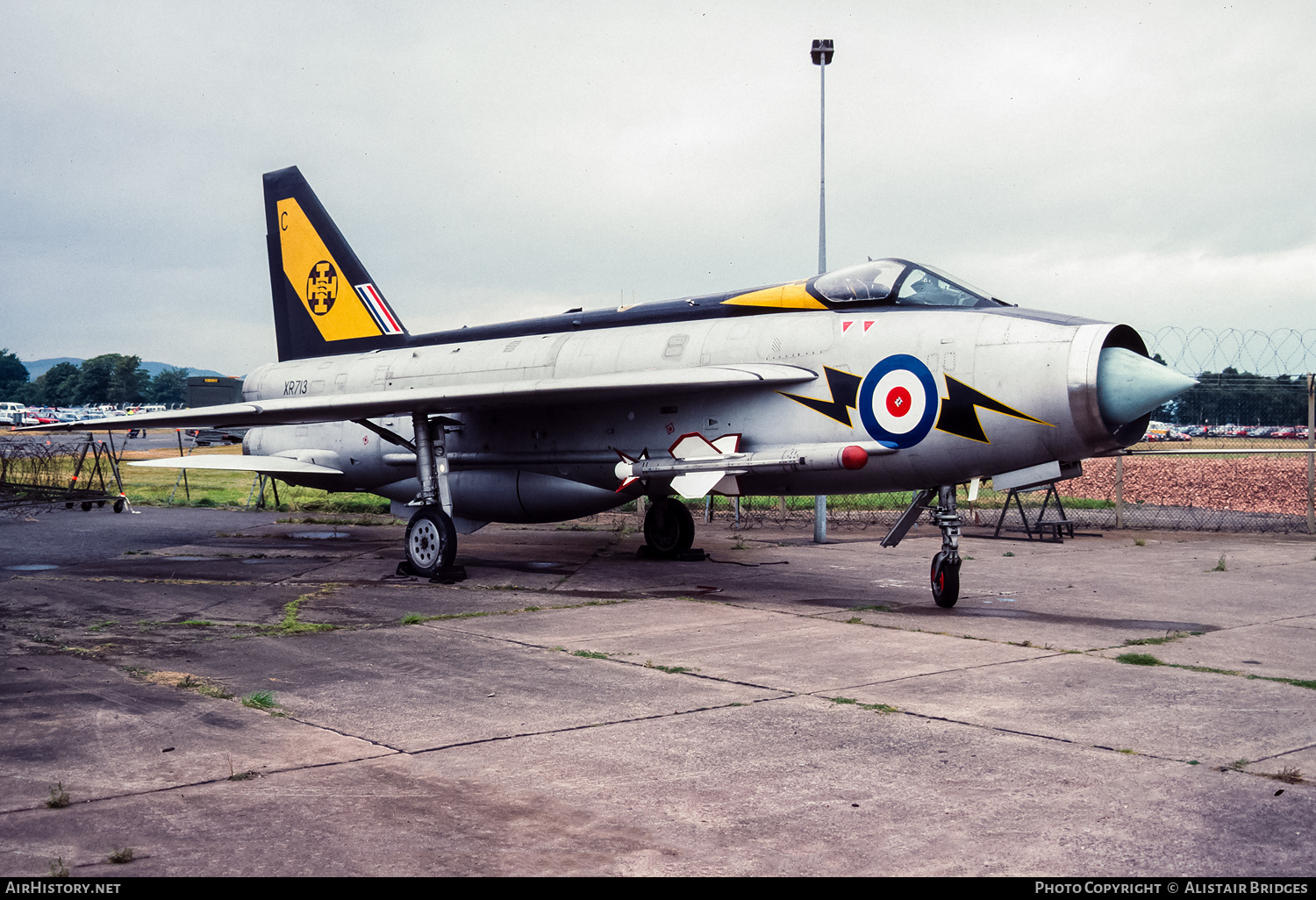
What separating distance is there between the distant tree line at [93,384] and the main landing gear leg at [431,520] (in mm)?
151399

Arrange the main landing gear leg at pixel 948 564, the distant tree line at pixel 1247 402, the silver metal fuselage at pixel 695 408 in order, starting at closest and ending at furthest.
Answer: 1. the silver metal fuselage at pixel 695 408
2. the main landing gear leg at pixel 948 564
3. the distant tree line at pixel 1247 402

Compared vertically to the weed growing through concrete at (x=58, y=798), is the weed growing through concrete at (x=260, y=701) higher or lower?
lower

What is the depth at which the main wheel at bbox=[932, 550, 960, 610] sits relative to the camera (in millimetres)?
9469

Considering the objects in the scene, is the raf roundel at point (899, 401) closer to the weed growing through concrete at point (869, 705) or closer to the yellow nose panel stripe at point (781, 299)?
the yellow nose panel stripe at point (781, 299)

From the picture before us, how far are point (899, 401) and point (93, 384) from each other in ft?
538

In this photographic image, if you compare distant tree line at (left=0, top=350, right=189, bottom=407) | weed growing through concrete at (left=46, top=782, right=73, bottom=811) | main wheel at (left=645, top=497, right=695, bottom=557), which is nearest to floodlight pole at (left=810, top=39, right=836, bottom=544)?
main wheel at (left=645, top=497, right=695, bottom=557)

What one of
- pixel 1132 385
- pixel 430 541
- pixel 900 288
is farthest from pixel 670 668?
pixel 430 541

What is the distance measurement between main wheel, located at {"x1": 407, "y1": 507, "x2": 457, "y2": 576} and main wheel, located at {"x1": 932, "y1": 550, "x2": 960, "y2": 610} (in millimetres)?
5577

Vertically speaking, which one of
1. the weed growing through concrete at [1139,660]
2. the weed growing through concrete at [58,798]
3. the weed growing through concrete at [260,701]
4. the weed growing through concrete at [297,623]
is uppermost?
the weed growing through concrete at [58,798]

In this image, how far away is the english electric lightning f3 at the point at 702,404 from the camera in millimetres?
9016

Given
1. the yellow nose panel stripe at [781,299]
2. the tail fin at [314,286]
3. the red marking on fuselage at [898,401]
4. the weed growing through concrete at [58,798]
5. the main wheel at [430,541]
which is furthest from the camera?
the tail fin at [314,286]

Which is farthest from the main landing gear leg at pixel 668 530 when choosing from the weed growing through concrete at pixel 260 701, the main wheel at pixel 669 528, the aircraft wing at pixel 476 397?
the weed growing through concrete at pixel 260 701

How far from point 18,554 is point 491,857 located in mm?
13269
